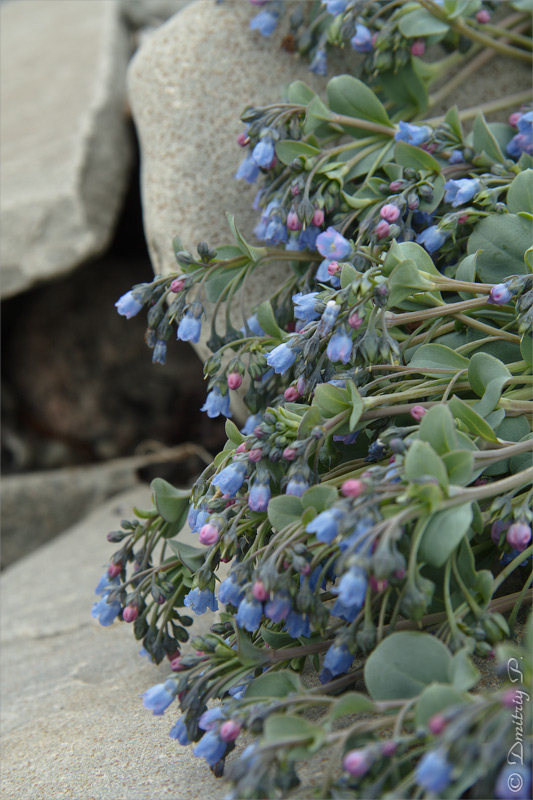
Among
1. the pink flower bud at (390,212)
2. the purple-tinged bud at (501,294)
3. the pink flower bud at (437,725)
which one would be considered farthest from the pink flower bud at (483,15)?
the pink flower bud at (437,725)

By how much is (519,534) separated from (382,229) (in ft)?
1.85

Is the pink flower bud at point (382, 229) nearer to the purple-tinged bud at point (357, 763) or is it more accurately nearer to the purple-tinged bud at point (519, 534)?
the purple-tinged bud at point (519, 534)

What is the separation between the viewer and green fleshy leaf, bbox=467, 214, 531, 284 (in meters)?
1.33

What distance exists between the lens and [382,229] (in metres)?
1.30

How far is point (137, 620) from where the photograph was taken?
131cm

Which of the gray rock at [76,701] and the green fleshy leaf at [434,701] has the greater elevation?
the green fleshy leaf at [434,701]

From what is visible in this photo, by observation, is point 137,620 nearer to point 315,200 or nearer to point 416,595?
point 416,595

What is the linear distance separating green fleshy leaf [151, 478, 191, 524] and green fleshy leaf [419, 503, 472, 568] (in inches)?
21.1

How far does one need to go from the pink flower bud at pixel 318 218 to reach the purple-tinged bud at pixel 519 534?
2.24ft

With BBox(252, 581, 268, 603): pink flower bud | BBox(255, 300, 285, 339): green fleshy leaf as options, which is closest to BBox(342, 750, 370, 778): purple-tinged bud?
BBox(252, 581, 268, 603): pink flower bud

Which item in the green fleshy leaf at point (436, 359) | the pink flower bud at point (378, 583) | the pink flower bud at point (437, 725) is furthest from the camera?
the green fleshy leaf at point (436, 359)

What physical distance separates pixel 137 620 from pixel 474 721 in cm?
70

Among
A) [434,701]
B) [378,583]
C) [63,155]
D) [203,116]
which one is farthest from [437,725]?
[63,155]

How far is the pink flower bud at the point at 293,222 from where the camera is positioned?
56.8 inches
